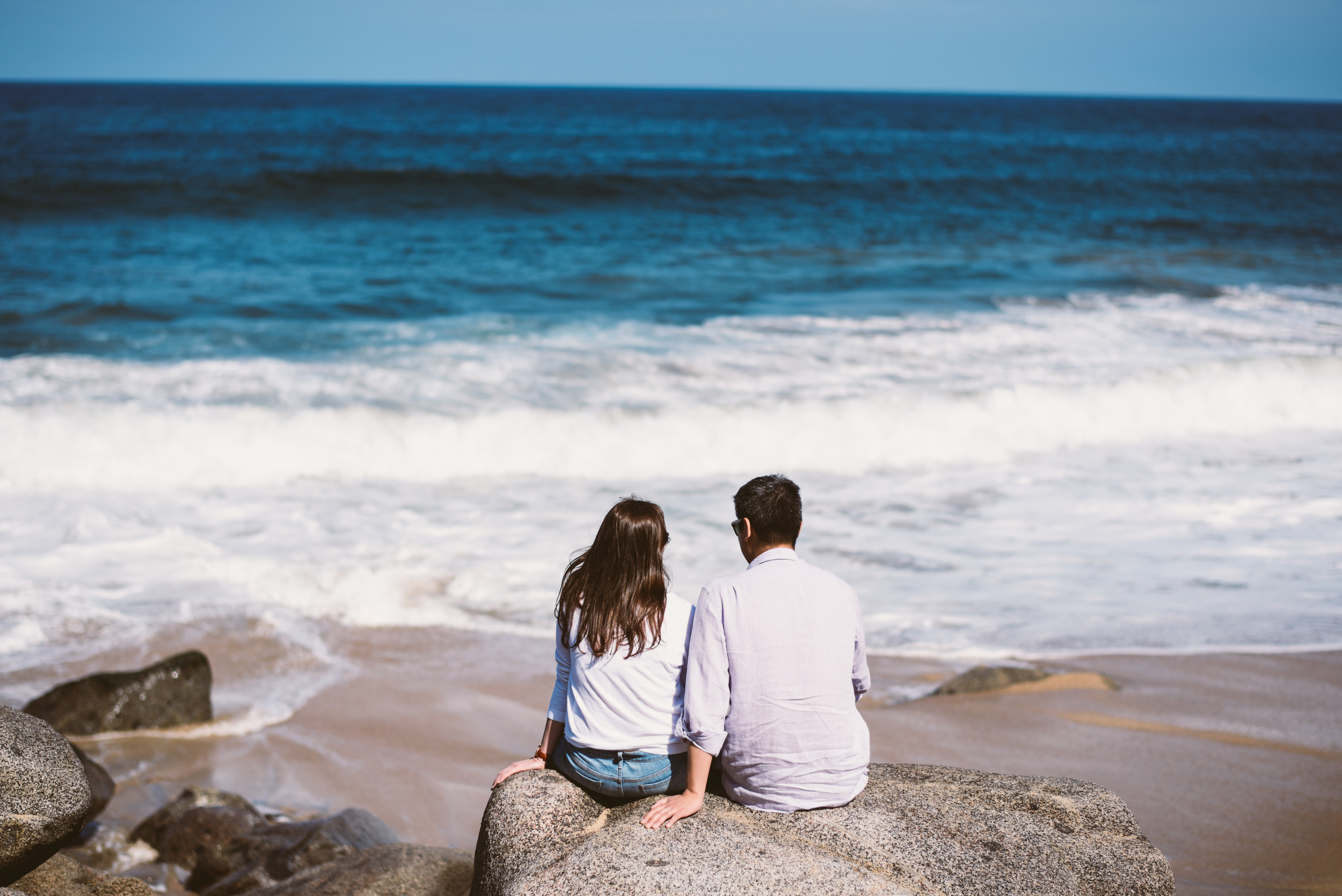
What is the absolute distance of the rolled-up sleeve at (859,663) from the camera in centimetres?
303

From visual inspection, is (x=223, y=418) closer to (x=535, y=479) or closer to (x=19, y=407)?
(x=19, y=407)

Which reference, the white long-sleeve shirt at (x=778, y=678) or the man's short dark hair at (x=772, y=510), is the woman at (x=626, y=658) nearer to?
the white long-sleeve shirt at (x=778, y=678)

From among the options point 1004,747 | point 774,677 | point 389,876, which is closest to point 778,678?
point 774,677

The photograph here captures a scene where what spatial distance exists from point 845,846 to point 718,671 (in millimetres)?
632

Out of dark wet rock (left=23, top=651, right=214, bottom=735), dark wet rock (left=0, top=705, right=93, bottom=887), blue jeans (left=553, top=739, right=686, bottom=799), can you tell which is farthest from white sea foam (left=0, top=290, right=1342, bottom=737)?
blue jeans (left=553, top=739, right=686, bottom=799)

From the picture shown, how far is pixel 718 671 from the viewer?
2.96 meters

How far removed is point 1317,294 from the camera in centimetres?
1833

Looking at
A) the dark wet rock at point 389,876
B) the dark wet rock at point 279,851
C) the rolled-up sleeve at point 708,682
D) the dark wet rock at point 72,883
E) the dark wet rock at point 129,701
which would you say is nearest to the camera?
the rolled-up sleeve at point 708,682

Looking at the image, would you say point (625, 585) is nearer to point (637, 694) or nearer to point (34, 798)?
point (637, 694)

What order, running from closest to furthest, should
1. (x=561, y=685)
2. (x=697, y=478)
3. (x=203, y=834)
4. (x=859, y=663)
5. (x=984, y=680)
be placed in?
(x=859, y=663), (x=561, y=685), (x=203, y=834), (x=984, y=680), (x=697, y=478)

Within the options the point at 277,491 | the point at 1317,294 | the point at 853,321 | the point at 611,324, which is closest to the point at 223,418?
the point at 277,491

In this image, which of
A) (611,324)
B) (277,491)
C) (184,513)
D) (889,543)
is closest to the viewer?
(889,543)

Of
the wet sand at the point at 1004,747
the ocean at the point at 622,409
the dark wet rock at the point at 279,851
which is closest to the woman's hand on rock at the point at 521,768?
the dark wet rock at the point at 279,851

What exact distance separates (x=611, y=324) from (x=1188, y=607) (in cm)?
967
